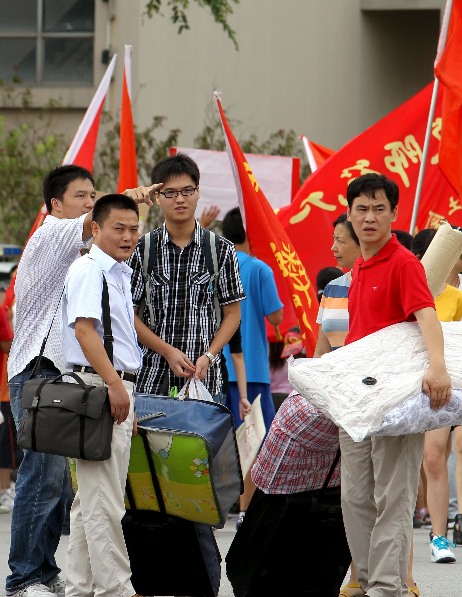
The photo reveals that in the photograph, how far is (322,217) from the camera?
11195mm

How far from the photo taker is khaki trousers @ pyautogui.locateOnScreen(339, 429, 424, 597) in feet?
19.6

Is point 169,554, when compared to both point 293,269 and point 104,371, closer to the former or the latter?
point 104,371

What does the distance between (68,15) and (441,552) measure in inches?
615

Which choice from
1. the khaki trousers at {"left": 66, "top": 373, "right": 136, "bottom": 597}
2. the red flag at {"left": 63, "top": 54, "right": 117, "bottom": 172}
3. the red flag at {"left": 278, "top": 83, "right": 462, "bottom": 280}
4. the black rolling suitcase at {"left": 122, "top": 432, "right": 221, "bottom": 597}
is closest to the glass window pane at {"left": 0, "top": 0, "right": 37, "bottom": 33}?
the red flag at {"left": 63, "top": 54, "right": 117, "bottom": 172}

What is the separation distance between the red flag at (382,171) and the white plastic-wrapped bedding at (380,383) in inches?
202

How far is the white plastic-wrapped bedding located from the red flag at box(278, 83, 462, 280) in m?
5.14

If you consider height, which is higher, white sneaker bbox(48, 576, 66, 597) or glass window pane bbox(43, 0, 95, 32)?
glass window pane bbox(43, 0, 95, 32)

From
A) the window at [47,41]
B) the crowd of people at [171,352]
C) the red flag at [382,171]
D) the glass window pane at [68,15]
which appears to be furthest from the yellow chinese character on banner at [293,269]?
the glass window pane at [68,15]

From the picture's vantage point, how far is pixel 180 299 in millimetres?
6648

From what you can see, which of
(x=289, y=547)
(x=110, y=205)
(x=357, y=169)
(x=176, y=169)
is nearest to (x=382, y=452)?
(x=289, y=547)

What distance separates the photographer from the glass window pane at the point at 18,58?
22188 mm

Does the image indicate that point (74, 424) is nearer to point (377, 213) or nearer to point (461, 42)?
point (377, 213)

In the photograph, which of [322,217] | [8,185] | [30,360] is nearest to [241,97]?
[8,185]

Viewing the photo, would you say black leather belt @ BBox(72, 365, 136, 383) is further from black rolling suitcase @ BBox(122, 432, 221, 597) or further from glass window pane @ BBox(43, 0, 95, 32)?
glass window pane @ BBox(43, 0, 95, 32)
